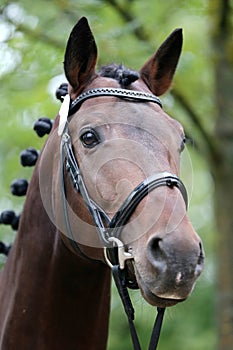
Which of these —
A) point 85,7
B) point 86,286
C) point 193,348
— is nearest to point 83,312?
point 86,286

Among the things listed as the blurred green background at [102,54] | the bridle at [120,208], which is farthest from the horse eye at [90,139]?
the blurred green background at [102,54]

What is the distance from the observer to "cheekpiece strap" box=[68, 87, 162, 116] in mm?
3957

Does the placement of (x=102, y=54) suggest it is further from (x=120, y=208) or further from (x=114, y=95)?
(x=120, y=208)

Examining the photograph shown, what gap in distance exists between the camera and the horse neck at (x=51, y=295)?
13.8 feet

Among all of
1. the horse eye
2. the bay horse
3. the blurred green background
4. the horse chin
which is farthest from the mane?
the blurred green background

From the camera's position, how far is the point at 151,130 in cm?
374

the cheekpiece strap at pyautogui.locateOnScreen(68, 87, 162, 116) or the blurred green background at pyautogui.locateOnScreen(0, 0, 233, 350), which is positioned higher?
the blurred green background at pyautogui.locateOnScreen(0, 0, 233, 350)

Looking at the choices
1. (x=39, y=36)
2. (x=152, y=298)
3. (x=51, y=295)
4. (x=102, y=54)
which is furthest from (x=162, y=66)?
(x=39, y=36)

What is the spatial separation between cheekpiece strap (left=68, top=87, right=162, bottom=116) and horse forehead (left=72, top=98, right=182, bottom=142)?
0.12 feet

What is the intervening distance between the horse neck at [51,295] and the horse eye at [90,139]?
0.61m

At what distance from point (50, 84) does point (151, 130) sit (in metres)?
5.14

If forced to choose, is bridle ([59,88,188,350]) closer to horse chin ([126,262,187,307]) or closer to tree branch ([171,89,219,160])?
horse chin ([126,262,187,307])

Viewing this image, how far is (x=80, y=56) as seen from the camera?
414cm

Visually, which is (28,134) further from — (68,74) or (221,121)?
(68,74)
